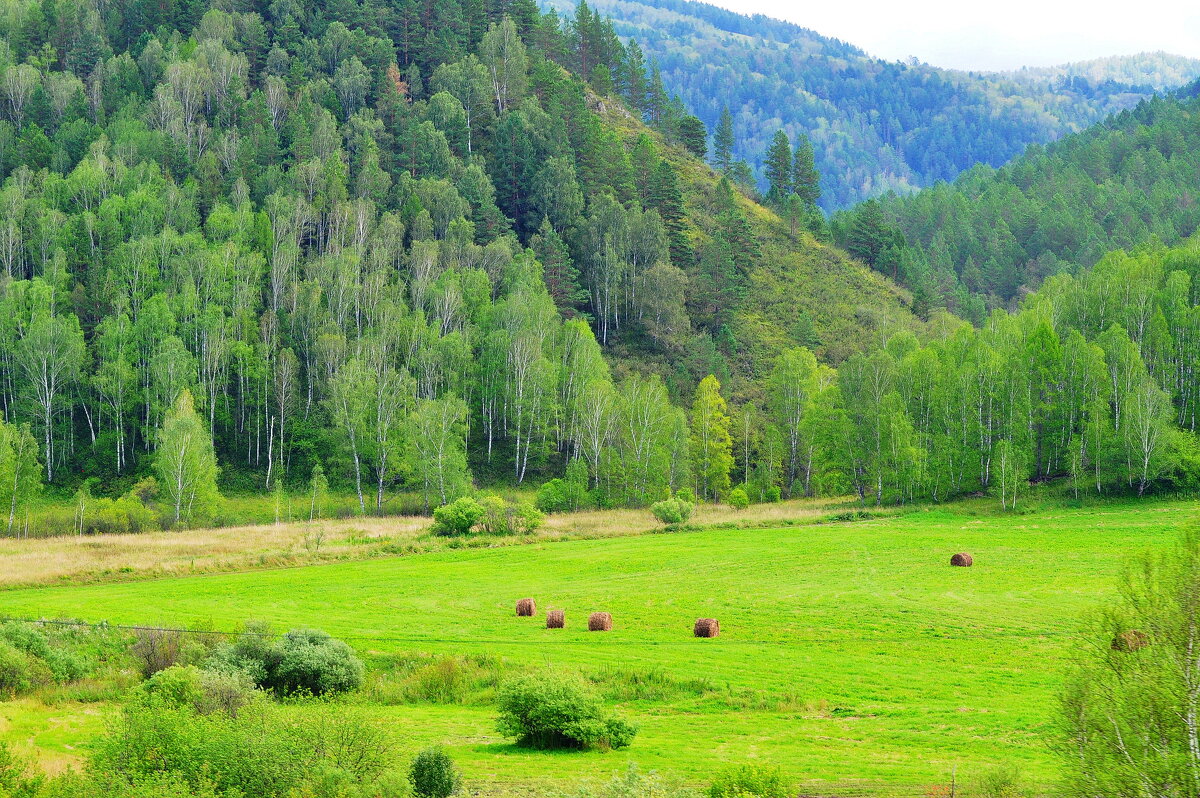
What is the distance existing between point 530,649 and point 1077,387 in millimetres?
62884

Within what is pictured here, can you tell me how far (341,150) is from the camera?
410 feet

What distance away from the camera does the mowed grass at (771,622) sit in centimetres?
2817

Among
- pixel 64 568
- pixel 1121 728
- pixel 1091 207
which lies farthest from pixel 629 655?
pixel 1091 207

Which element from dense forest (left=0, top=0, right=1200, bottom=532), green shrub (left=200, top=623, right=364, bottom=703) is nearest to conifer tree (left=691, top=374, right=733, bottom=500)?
dense forest (left=0, top=0, right=1200, bottom=532)

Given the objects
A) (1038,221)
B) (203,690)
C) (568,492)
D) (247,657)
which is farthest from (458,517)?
(1038,221)

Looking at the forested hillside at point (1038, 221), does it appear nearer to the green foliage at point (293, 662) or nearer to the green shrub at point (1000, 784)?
the green foliage at point (293, 662)

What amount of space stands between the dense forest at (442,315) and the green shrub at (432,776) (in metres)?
62.8

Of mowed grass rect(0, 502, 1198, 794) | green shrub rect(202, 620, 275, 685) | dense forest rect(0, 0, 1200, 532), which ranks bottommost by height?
A: mowed grass rect(0, 502, 1198, 794)

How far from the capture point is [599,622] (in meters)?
44.1

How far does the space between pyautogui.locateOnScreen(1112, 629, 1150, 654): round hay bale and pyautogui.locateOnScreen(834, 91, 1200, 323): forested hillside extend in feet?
392

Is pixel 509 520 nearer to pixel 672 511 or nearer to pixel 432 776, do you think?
pixel 672 511

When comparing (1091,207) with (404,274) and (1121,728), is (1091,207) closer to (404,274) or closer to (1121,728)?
(404,274)

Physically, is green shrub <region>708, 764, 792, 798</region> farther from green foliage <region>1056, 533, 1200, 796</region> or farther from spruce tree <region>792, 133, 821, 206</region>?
spruce tree <region>792, 133, 821, 206</region>

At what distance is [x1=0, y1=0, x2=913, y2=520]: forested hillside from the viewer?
95.4 metres
